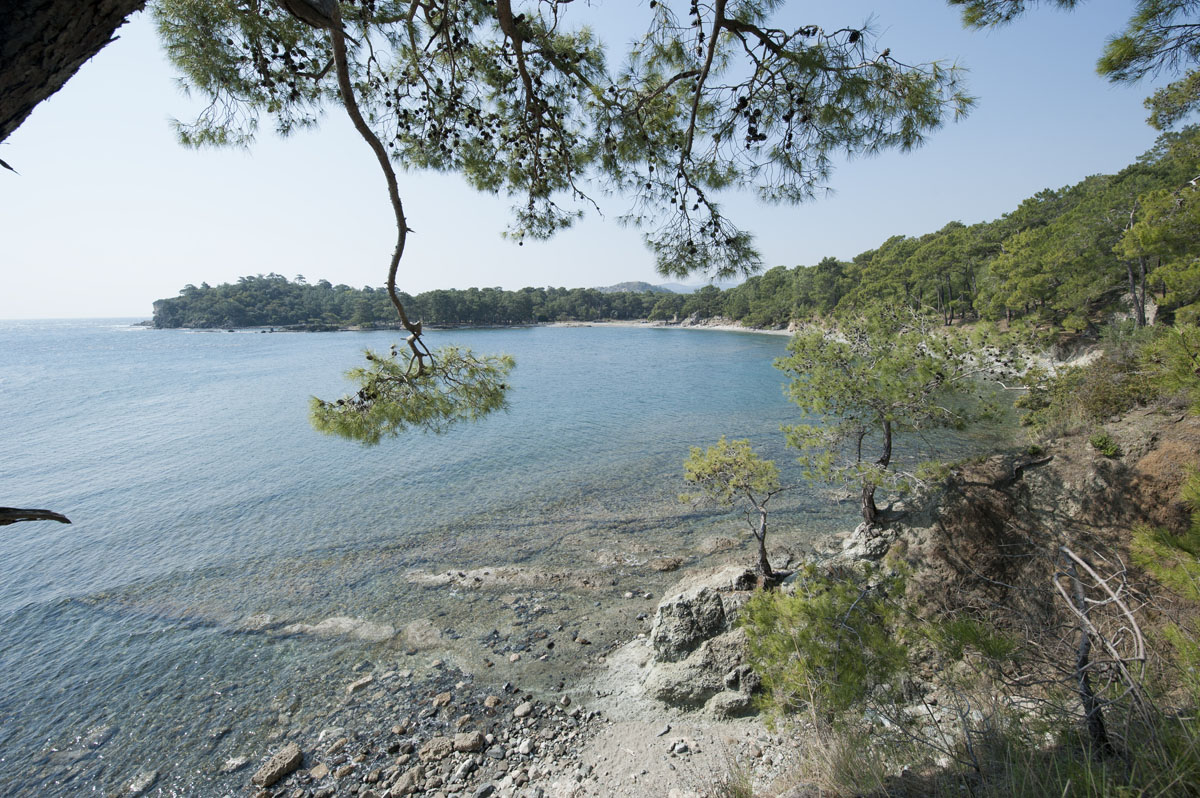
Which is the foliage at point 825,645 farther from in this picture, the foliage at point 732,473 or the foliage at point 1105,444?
Answer: the foliage at point 1105,444

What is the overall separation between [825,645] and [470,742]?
414 cm

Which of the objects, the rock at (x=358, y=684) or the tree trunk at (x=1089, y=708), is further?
the rock at (x=358, y=684)

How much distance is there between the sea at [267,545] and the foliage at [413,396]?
54 cm

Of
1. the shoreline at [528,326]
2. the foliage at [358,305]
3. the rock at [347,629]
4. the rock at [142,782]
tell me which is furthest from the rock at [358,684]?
the foliage at [358,305]

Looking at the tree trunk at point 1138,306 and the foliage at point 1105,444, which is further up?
the tree trunk at point 1138,306

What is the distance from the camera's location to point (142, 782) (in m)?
5.50

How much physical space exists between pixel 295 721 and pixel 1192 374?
9.56m

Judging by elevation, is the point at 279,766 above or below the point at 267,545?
above

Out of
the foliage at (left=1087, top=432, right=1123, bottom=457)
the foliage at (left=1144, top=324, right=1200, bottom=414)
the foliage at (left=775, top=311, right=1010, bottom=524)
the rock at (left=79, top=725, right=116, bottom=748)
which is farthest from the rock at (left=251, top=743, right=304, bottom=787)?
the foliage at (left=1087, top=432, right=1123, bottom=457)

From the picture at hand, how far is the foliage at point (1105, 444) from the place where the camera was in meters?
6.93

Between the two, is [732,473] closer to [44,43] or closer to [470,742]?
[470,742]

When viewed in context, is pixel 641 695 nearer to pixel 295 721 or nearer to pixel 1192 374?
pixel 295 721

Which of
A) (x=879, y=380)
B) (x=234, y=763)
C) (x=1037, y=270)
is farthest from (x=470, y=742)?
(x=1037, y=270)

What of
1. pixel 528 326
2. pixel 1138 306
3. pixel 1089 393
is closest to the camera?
pixel 1089 393
